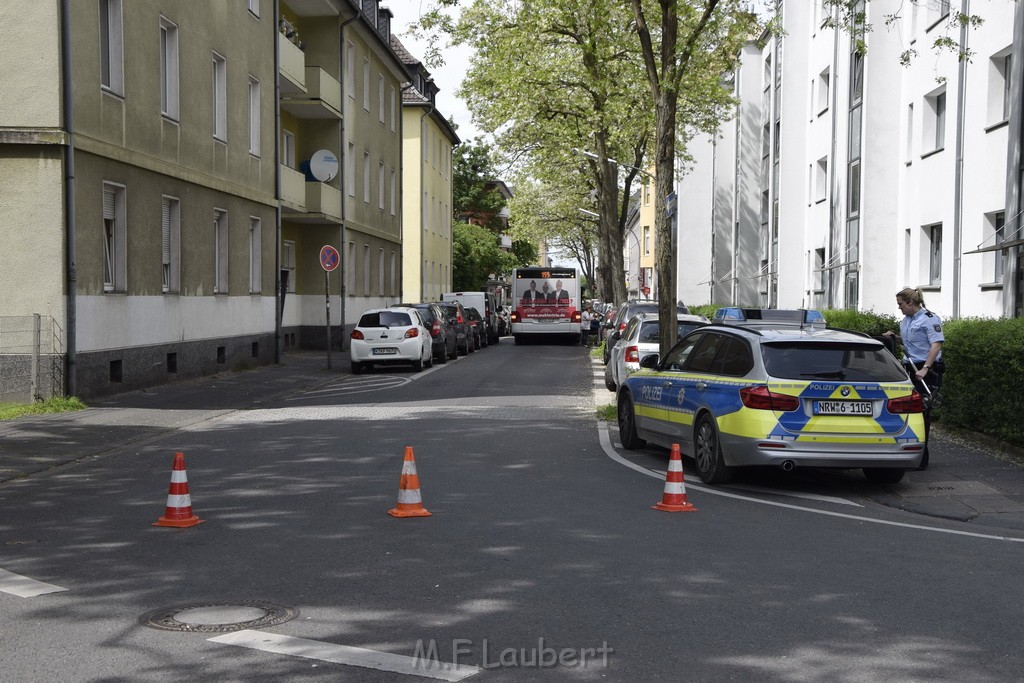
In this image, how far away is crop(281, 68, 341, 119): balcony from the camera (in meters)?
33.0

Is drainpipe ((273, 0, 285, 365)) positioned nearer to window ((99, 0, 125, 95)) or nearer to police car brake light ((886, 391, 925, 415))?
window ((99, 0, 125, 95))

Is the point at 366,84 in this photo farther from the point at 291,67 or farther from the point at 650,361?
the point at 650,361

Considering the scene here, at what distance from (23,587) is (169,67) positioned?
17921 millimetres

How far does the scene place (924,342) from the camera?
499 inches

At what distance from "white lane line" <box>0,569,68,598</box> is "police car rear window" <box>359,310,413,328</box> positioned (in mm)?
20734

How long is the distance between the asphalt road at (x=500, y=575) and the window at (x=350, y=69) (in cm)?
2671

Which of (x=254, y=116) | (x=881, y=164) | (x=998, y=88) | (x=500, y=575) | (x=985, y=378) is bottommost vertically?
(x=500, y=575)

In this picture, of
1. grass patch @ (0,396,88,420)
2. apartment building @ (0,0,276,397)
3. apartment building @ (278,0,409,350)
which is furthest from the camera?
→ apartment building @ (278,0,409,350)

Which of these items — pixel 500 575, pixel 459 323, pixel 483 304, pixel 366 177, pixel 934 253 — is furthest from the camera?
pixel 483 304

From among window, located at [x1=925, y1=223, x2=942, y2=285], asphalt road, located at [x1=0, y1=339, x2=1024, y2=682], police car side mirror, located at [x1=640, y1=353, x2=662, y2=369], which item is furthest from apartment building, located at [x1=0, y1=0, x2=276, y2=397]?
window, located at [x1=925, y1=223, x2=942, y2=285]

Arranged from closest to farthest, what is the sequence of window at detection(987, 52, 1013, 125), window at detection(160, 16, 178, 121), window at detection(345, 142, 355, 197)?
window at detection(987, 52, 1013, 125) → window at detection(160, 16, 178, 121) → window at detection(345, 142, 355, 197)

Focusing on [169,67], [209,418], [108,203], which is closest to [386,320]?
[169,67]

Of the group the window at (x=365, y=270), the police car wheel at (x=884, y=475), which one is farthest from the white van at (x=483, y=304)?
the police car wheel at (x=884, y=475)

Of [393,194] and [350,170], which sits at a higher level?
[350,170]
